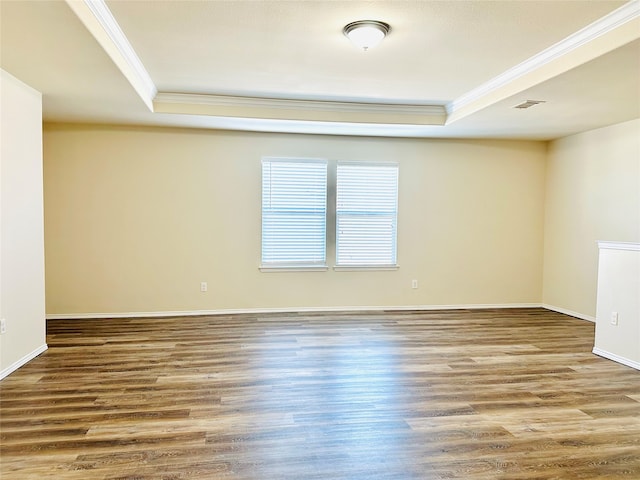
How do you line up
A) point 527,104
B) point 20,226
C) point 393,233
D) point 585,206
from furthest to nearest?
point 393,233, point 585,206, point 527,104, point 20,226

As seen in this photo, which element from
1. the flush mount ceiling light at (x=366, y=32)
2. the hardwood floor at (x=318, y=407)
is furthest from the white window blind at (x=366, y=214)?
the flush mount ceiling light at (x=366, y=32)

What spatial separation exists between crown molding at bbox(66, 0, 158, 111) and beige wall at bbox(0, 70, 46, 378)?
0.89 m

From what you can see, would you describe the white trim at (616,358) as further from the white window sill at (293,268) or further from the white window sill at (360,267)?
the white window sill at (293,268)

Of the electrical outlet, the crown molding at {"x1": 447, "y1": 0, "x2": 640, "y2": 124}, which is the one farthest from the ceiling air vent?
the electrical outlet

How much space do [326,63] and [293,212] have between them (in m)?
2.37

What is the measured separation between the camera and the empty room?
2.48m

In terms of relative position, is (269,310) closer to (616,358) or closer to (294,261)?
(294,261)

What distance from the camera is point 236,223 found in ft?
18.2

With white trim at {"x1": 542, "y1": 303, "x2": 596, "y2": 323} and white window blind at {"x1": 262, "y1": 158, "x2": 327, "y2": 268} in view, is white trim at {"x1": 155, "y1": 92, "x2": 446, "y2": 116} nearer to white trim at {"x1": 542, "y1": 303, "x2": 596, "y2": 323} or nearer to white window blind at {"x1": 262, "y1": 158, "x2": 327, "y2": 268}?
white window blind at {"x1": 262, "y1": 158, "x2": 327, "y2": 268}

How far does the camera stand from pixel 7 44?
2723mm

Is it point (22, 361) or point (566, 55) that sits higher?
point (566, 55)

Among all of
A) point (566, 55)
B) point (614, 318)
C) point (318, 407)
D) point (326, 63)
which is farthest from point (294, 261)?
point (566, 55)

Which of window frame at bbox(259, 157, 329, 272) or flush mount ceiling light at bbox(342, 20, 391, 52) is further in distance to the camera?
window frame at bbox(259, 157, 329, 272)

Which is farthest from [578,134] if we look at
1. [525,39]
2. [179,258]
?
[179,258]
